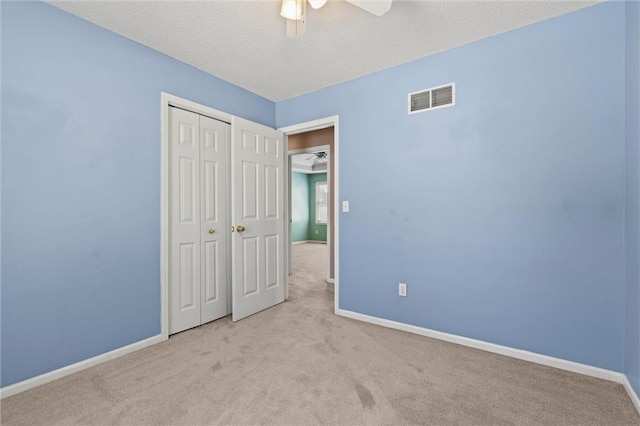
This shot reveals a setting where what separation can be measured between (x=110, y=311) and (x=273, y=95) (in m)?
2.77

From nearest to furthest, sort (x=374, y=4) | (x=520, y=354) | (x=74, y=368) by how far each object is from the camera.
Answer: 1. (x=374, y=4)
2. (x=74, y=368)
3. (x=520, y=354)

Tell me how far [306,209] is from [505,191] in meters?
8.53

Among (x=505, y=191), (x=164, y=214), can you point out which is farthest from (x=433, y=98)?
(x=164, y=214)

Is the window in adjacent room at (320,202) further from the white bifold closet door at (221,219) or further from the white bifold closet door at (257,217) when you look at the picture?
the white bifold closet door at (221,219)

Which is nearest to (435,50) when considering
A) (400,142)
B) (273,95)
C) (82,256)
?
(400,142)

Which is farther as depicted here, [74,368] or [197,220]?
[197,220]

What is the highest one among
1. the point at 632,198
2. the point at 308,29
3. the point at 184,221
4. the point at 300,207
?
the point at 308,29

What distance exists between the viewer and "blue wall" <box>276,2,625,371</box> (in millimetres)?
1986

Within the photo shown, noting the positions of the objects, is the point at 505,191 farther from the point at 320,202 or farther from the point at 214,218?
the point at 320,202

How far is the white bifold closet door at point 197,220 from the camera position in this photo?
2695 mm

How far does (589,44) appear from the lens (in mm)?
2020

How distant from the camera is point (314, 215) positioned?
1055cm

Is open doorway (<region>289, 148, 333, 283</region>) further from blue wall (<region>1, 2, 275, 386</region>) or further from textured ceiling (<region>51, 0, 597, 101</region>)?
blue wall (<region>1, 2, 275, 386</region>)

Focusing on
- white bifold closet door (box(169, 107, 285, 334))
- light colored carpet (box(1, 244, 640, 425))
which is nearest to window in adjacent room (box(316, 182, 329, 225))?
white bifold closet door (box(169, 107, 285, 334))
